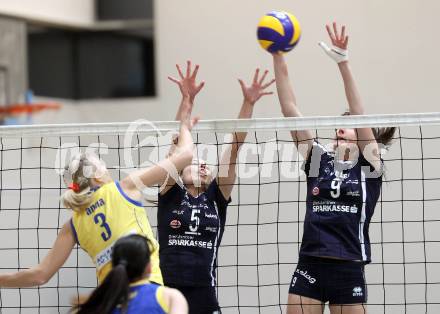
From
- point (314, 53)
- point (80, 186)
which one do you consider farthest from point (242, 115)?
point (314, 53)

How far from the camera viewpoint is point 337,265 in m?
4.95

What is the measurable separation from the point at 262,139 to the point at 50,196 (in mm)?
2020

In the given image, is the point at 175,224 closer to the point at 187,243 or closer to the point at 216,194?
the point at 187,243

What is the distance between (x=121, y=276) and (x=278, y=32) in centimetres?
220

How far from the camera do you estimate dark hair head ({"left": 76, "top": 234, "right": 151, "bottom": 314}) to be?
354 cm

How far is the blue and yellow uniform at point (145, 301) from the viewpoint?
12.0ft

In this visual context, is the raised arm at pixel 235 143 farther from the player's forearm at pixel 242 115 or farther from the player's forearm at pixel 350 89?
the player's forearm at pixel 350 89

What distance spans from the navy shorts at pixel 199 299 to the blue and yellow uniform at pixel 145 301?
4.04 ft

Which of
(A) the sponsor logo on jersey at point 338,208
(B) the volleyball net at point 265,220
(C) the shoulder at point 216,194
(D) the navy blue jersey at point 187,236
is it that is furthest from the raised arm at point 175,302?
(B) the volleyball net at point 265,220

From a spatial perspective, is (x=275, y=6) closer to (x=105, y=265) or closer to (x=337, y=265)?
(x=337, y=265)

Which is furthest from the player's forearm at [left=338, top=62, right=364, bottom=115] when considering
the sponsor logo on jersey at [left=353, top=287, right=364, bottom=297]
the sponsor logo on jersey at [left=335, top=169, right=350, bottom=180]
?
the sponsor logo on jersey at [left=353, top=287, right=364, bottom=297]

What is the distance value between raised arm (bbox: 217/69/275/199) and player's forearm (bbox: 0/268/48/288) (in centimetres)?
134

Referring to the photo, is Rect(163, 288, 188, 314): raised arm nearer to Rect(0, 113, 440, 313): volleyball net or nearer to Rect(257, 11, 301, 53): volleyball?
Rect(257, 11, 301, 53): volleyball

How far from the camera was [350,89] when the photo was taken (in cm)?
509
